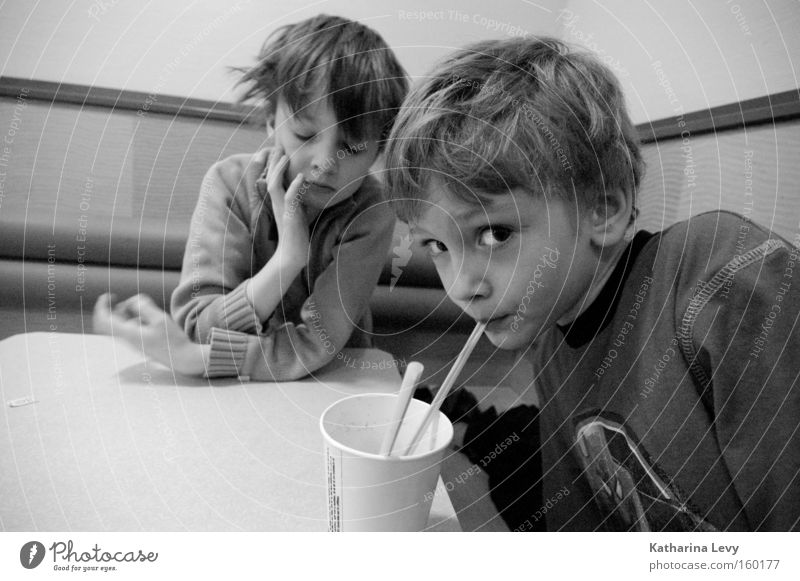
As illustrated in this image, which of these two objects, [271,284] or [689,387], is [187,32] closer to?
[271,284]

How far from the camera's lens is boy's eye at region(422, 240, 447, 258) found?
0.26 m

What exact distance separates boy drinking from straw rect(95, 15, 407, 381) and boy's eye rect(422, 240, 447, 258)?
25 mm

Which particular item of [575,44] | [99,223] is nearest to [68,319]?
[99,223]

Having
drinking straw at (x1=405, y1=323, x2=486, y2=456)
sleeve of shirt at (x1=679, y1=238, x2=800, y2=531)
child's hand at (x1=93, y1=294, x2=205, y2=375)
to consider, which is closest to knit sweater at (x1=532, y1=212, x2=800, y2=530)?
sleeve of shirt at (x1=679, y1=238, x2=800, y2=531)

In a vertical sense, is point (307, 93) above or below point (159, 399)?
above

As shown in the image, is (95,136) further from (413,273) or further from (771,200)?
(771,200)

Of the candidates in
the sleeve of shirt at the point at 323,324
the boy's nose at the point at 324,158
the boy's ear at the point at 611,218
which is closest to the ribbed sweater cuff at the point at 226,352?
the sleeve of shirt at the point at 323,324

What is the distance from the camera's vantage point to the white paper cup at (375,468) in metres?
0.19

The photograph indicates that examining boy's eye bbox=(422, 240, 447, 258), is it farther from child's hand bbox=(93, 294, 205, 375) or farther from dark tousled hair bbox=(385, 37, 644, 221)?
child's hand bbox=(93, 294, 205, 375)

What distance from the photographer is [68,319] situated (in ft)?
0.83

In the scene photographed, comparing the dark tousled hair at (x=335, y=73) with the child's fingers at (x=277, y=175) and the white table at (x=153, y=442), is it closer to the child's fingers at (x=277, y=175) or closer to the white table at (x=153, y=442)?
the child's fingers at (x=277, y=175)
